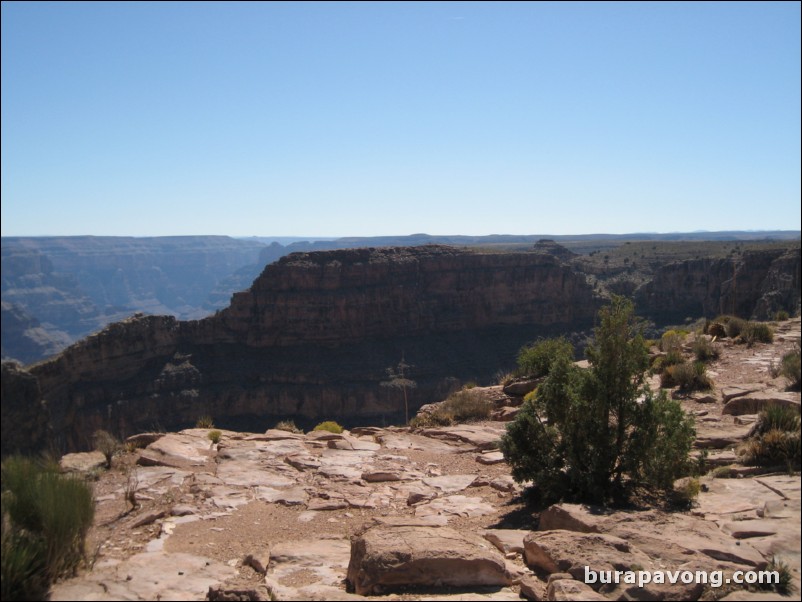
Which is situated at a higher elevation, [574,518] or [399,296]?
[574,518]

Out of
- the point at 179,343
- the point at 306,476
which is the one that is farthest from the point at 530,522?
the point at 179,343

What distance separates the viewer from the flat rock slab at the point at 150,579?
571 centimetres

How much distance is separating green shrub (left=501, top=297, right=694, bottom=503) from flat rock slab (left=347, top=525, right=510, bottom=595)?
8.41ft

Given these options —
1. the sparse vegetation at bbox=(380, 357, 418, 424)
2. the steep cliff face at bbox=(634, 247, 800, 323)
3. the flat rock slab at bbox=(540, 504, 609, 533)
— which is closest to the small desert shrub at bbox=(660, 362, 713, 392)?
the flat rock slab at bbox=(540, 504, 609, 533)

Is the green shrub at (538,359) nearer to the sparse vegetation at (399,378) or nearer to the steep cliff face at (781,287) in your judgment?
the steep cliff face at (781,287)

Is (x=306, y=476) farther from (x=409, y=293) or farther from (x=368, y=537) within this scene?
(x=409, y=293)

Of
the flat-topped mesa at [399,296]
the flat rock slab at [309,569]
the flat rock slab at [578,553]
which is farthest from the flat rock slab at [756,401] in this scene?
the flat-topped mesa at [399,296]

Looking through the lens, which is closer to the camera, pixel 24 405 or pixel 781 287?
pixel 24 405

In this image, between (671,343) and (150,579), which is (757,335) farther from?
(150,579)

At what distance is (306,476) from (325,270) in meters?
56.7

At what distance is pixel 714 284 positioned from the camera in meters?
68.4

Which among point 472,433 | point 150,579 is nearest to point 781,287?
point 472,433

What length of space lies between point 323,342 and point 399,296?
32.3ft

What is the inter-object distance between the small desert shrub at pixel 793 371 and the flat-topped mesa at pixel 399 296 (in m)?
56.1
